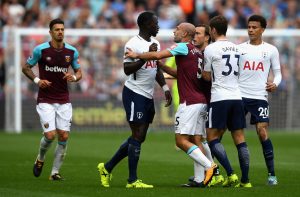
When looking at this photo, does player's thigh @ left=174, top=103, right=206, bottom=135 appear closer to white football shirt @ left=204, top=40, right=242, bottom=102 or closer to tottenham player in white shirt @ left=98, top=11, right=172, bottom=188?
white football shirt @ left=204, top=40, right=242, bottom=102

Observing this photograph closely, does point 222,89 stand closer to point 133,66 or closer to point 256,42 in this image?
point 133,66

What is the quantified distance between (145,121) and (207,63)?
127 centimetres

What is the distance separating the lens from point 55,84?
15.7m

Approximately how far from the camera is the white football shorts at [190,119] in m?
13.6

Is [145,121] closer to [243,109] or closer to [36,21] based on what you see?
[243,109]

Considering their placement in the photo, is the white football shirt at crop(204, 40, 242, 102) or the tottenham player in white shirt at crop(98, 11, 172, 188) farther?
the tottenham player in white shirt at crop(98, 11, 172, 188)

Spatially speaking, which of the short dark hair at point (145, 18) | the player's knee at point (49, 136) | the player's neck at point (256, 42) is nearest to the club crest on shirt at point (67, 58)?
the player's knee at point (49, 136)

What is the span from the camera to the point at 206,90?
1387cm

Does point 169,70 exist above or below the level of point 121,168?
above

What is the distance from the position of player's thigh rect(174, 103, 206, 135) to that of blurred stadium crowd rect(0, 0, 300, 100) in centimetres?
1399

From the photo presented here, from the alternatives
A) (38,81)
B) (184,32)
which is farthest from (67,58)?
(184,32)

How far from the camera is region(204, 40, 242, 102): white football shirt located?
1343 centimetres

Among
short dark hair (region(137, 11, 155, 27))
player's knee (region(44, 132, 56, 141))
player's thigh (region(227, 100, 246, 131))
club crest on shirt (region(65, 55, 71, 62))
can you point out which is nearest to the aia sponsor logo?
player's thigh (region(227, 100, 246, 131))

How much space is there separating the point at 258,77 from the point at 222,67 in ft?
4.23
